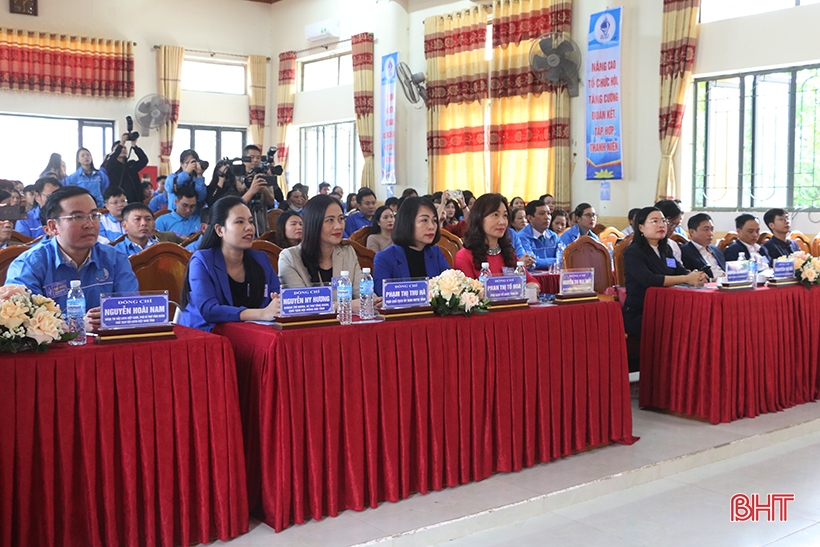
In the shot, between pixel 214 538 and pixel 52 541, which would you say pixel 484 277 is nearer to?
pixel 214 538

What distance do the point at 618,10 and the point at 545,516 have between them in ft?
22.5

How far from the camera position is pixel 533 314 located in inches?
112

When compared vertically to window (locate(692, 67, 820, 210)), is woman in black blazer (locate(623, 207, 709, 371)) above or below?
below

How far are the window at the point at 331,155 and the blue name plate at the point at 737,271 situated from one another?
28.6 feet

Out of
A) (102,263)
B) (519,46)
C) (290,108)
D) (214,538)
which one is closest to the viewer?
(214,538)

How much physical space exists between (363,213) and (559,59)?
11.3 feet

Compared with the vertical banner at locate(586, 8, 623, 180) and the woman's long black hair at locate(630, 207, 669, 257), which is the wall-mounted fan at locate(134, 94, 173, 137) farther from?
the woman's long black hair at locate(630, 207, 669, 257)

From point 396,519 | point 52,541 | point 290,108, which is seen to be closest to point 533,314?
point 396,519

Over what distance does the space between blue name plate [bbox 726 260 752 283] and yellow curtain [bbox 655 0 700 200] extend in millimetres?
4222

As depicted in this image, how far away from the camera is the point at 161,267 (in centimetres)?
318

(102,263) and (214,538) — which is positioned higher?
(102,263)

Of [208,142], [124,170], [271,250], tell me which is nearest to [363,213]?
[124,170]
